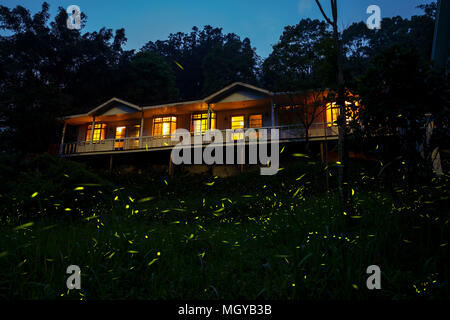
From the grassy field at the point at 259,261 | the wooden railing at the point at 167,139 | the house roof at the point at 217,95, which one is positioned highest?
the house roof at the point at 217,95

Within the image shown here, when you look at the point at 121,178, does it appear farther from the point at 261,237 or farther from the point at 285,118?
the point at 261,237

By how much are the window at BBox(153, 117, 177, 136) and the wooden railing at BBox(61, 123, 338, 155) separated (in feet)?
4.14

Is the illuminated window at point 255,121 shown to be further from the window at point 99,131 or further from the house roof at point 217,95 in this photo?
the window at point 99,131

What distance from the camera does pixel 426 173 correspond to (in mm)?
Result: 3949

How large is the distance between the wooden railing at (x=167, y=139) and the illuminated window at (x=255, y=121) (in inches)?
59.5

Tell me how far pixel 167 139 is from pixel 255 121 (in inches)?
268

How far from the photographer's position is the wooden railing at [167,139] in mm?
16797

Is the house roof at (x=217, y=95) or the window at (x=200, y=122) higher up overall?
the house roof at (x=217, y=95)

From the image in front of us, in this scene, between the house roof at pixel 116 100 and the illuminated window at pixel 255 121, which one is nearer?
the illuminated window at pixel 255 121

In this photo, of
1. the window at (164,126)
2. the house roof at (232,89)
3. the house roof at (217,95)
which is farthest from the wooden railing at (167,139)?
the house roof at (232,89)

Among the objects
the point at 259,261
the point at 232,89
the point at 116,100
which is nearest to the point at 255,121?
the point at 232,89

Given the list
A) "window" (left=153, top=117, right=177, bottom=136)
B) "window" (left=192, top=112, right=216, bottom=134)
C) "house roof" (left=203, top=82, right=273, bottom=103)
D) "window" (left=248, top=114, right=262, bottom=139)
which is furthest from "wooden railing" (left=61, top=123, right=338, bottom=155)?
"house roof" (left=203, top=82, right=273, bottom=103)

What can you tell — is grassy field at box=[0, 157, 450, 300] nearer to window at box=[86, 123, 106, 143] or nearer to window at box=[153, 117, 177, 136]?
window at box=[153, 117, 177, 136]
